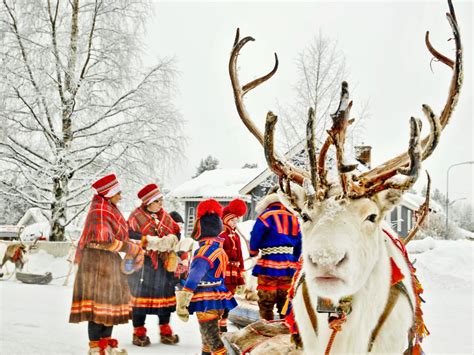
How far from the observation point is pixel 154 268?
21.9 ft

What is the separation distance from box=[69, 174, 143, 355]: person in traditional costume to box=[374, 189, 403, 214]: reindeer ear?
3213 millimetres

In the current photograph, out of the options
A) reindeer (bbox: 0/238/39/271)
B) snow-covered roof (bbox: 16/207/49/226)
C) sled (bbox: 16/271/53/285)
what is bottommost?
snow-covered roof (bbox: 16/207/49/226)

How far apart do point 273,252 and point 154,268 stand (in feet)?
6.03

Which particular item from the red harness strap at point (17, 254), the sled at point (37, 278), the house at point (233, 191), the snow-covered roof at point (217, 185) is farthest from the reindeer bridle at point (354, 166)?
the snow-covered roof at point (217, 185)

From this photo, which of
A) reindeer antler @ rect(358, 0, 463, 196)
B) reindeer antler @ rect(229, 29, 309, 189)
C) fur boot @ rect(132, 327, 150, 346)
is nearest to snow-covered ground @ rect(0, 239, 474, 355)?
fur boot @ rect(132, 327, 150, 346)

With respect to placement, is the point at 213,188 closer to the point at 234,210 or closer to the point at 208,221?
the point at 234,210

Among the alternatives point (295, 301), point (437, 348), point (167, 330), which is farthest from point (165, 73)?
point (295, 301)

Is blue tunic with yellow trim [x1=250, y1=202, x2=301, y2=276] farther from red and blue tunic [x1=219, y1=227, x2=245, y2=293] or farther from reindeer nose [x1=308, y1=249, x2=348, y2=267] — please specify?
reindeer nose [x1=308, y1=249, x2=348, y2=267]

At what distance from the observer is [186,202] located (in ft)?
98.3

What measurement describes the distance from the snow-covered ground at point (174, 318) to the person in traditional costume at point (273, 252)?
125 centimetres

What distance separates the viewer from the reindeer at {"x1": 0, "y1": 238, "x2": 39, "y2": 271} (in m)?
15.5

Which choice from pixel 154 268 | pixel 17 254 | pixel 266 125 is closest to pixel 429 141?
pixel 266 125

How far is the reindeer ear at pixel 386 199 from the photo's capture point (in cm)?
244

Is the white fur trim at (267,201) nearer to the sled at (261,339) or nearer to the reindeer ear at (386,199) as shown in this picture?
the sled at (261,339)
